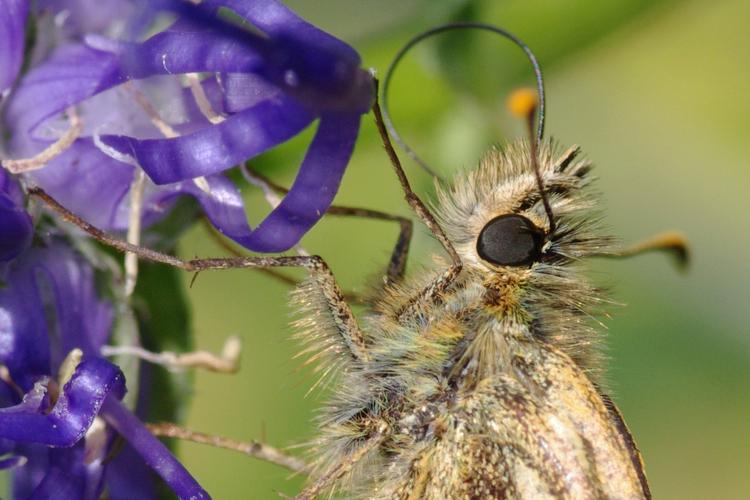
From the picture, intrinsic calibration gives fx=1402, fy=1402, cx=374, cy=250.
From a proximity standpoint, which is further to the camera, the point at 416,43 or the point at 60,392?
the point at 416,43

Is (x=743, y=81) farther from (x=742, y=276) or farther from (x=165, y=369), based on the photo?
(x=165, y=369)

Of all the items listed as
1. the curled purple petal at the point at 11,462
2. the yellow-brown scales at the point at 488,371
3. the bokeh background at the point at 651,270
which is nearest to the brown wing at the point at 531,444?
the yellow-brown scales at the point at 488,371

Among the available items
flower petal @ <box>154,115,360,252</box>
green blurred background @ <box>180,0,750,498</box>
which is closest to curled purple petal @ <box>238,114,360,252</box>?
flower petal @ <box>154,115,360,252</box>

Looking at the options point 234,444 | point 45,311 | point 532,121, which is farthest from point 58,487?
point 532,121

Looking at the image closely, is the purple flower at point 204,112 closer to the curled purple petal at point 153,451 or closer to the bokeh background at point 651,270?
the curled purple petal at point 153,451

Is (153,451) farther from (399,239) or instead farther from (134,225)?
(399,239)

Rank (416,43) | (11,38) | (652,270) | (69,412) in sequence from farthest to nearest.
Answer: (652,270), (416,43), (11,38), (69,412)
